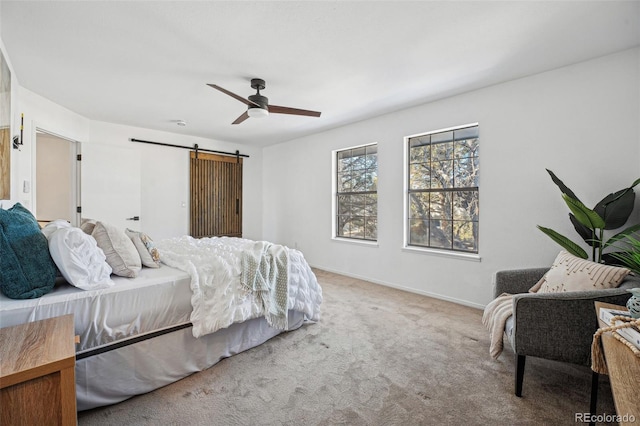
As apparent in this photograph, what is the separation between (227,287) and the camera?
2256 millimetres

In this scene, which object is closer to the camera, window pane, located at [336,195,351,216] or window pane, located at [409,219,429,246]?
window pane, located at [409,219,429,246]

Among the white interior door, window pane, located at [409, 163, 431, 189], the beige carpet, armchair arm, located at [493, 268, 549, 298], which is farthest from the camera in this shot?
the white interior door

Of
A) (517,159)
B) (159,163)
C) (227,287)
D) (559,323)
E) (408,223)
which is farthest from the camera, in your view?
(159,163)

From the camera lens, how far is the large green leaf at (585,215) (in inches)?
90.6

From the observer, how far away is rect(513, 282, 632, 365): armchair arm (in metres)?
1.72

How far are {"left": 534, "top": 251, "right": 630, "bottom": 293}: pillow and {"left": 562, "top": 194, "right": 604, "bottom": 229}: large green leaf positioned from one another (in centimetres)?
36

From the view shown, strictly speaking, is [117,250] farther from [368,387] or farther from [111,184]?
[111,184]

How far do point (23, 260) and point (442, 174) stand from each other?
4.05 meters

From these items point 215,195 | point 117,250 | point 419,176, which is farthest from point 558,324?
point 215,195

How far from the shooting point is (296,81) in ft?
10.3

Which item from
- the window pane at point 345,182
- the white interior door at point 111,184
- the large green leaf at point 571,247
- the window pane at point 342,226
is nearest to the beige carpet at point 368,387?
the large green leaf at point 571,247

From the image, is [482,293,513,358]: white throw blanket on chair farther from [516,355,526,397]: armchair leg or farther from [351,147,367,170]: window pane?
[351,147,367,170]: window pane

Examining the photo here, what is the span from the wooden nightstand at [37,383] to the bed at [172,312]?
562mm

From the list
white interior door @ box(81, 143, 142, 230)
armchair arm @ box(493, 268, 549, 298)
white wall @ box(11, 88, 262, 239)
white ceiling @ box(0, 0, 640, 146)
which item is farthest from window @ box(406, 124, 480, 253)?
white interior door @ box(81, 143, 142, 230)
